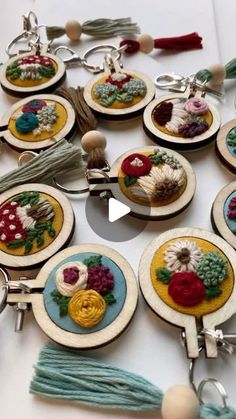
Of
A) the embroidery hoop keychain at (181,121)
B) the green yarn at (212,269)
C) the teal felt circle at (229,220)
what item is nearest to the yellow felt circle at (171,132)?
the embroidery hoop keychain at (181,121)

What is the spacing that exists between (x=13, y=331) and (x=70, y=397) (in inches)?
6.7

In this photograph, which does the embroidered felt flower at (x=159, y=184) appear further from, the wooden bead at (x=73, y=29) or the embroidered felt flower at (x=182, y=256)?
the wooden bead at (x=73, y=29)

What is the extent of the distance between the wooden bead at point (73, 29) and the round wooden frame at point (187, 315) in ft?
2.64

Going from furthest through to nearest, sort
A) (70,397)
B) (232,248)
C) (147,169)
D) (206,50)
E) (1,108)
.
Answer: (206,50) → (1,108) → (147,169) → (232,248) → (70,397)

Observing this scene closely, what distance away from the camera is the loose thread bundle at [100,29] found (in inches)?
54.0

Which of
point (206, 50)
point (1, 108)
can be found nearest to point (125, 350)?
point (1, 108)

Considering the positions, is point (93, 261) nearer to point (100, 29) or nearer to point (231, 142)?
point (231, 142)

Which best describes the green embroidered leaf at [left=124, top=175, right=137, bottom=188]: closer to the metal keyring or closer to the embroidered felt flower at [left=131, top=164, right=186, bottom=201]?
the embroidered felt flower at [left=131, top=164, right=186, bottom=201]

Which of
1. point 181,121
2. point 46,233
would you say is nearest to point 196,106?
point 181,121

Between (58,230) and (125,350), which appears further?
(58,230)

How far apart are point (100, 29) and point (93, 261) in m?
0.87

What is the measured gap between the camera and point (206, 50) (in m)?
1.35

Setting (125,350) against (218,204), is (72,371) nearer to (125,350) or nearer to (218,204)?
(125,350)

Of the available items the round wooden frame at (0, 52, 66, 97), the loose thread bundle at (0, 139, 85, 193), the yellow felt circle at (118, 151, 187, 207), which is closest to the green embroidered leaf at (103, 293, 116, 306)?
the yellow felt circle at (118, 151, 187, 207)
